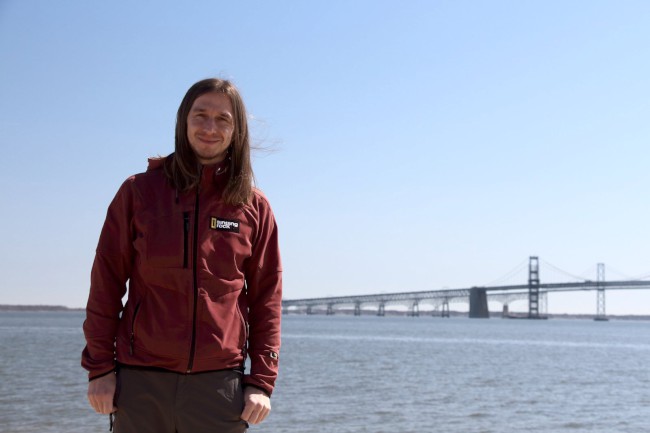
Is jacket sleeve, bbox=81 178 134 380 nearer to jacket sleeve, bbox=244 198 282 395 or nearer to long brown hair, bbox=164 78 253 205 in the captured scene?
long brown hair, bbox=164 78 253 205

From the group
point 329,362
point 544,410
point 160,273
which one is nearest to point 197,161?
point 160,273

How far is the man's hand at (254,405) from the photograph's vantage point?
7.64 ft

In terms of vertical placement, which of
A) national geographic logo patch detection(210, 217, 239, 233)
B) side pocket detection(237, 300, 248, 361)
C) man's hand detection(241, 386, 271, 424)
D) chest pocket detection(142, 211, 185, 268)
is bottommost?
man's hand detection(241, 386, 271, 424)

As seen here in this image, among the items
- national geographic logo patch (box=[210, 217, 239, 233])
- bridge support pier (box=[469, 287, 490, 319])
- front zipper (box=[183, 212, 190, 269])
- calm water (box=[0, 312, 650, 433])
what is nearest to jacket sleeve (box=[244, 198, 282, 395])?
national geographic logo patch (box=[210, 217, 239, 233])

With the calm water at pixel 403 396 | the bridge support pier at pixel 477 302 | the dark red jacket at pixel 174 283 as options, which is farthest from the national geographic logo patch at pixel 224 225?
the bridge support pier at pixel 477 302

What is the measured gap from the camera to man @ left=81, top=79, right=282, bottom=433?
2.27 m

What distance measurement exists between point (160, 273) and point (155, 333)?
0.53 feet

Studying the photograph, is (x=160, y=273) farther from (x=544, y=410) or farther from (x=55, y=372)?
(x=55, y=372)

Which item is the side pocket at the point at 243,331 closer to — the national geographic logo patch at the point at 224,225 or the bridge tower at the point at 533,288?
the national geographic logo patch at the point at 224,225

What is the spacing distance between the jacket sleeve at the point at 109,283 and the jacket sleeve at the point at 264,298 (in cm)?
36

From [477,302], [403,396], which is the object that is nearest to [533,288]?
[477,302]

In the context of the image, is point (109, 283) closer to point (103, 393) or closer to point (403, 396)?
point (103, 393)

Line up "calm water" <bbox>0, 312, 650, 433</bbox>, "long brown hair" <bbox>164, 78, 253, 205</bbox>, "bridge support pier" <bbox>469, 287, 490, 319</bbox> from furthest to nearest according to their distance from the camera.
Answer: "bridge support pier" <bbox>469, 287, 490, 319</bbox> < "calm water" <bbox>0, 312, 650, 433</bbox> < "long brown hair" <bbox>164, 78, 253, 205</bbox>

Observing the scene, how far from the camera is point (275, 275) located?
2496mm
